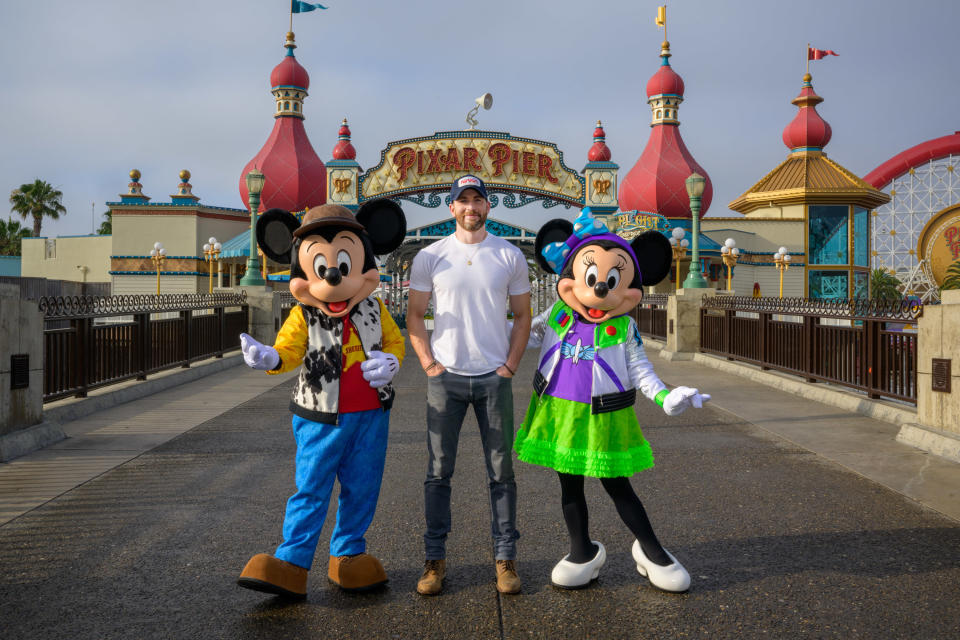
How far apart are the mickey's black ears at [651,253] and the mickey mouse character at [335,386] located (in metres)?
1.34

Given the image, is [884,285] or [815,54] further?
[884,285]

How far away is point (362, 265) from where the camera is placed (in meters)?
3.57

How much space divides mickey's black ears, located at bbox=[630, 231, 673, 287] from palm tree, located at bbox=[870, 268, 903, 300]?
4658 cm

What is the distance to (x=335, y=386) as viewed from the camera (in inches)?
132

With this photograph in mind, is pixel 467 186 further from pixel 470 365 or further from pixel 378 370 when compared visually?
pixel 378 370

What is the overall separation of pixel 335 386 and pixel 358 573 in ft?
2.78

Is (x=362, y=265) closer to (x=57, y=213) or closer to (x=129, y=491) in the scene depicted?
(x=129, y=491)

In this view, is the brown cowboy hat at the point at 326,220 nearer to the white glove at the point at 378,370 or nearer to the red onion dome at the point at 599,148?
the white glove at the point at 378,370

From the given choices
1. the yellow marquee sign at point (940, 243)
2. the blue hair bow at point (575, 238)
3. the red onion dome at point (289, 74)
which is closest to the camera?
the blue hair bow at point (575, 238)

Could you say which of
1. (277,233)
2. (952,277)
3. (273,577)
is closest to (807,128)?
(952,277)

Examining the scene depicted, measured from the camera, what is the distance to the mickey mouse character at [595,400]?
3293mm

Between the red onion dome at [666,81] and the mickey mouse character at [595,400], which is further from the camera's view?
the red onion dome at [666,81]

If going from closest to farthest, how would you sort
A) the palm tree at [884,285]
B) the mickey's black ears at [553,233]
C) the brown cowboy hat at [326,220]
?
the brown cowboy hat at [326,220] → the mickey's black ears at [553,233] → the palm tree at [884,285]

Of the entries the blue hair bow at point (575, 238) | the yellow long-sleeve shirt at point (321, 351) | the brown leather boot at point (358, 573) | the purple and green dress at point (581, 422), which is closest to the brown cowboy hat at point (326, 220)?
the yellow long-sleeve shirt at point (321, 351)
